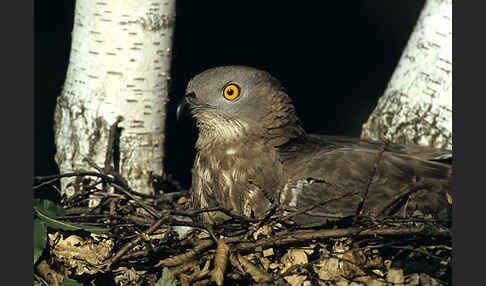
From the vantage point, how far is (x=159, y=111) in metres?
3.71

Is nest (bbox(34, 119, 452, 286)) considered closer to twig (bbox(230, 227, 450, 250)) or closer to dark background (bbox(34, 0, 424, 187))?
twig (bbox(230, 227, 450, 250))

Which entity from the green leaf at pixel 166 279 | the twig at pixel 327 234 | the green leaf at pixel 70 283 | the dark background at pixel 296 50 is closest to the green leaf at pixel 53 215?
the green leaf at pixel 70 283

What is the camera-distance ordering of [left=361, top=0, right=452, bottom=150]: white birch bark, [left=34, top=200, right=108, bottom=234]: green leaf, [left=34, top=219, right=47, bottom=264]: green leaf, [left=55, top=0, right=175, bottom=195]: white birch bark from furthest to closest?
[left=361, top=0, right=452, bottom=150]: white birch bark, [left=55, top=0, right=175, bottom=195]: white birch bark, [left=34, top=200, right=108, bottom=234]: green leaf, [left=34, top=219, right=47, bottom=264]: green leaf

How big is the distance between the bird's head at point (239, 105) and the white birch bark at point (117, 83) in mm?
245

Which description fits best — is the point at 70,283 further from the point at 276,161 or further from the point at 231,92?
the point at 231,92

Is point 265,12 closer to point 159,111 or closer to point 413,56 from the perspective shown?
point 413,56

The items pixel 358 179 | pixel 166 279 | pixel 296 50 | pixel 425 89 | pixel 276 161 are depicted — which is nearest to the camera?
pixel 166 279

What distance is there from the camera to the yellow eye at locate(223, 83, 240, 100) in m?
3.63

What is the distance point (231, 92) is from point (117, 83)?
0.69 m

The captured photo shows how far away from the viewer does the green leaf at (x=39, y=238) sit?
278cm

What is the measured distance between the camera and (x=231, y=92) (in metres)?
3.63

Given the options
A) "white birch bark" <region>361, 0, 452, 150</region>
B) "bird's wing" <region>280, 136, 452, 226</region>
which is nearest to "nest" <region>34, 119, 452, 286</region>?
"bird's wing" <region>280, 136, 452, 226</region>

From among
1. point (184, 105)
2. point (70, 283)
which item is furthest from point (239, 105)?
point (70, 283)

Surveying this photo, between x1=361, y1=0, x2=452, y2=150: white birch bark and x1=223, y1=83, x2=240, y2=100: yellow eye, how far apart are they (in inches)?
45.0
